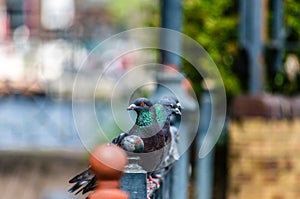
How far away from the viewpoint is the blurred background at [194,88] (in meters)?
8.96

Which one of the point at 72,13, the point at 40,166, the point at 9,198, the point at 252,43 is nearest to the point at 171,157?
Answer: the point at 252,43

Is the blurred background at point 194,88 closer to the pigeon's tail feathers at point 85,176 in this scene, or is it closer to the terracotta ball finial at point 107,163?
the pigeon's tail feathers at point 85,176

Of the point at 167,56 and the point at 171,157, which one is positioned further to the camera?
the point at 167,56

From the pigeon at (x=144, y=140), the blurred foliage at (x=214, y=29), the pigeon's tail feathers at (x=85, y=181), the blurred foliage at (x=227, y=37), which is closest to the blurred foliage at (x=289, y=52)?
the blurred foliage at (x=227, y=37)

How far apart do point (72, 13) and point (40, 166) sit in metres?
14.4

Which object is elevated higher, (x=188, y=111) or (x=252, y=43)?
(x=252, y=43)

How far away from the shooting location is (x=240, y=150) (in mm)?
8922

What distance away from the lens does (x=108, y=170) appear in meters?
3.02

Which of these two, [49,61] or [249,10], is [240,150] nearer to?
[249,10]

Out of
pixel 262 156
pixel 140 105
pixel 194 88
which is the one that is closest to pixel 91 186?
pixel 140 105

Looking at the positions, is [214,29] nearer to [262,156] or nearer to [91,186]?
[262,156]

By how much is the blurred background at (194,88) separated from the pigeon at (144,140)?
176 centimetres

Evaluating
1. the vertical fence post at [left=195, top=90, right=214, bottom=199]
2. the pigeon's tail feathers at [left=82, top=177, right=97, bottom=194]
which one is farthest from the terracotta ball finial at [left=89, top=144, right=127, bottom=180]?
the vertical fence post at [left=195, top=90, right=214, bottom=199]

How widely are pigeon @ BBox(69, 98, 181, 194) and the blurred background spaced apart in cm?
176
